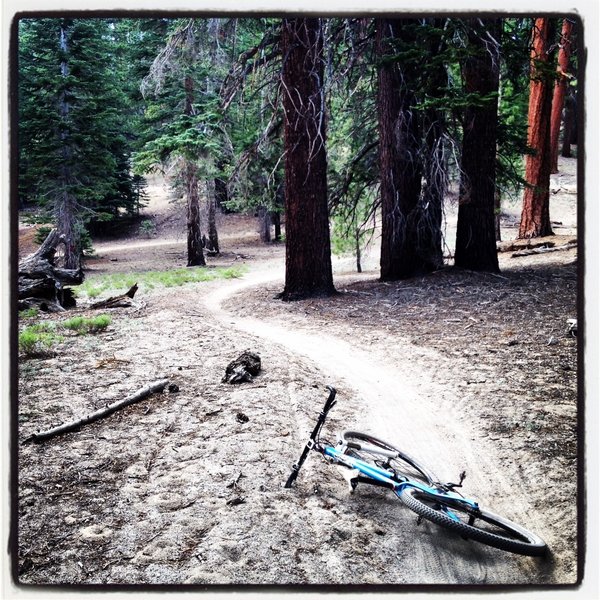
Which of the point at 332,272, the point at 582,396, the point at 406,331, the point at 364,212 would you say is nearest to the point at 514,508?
the point at 582,396

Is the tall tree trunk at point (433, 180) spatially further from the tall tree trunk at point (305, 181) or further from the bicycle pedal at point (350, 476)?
the bicycle pedal at point (350, 476)

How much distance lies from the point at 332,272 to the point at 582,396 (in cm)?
484

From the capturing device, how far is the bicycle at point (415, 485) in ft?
6.54

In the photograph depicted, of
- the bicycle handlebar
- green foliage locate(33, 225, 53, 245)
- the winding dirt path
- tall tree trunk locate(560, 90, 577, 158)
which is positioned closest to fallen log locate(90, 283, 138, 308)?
green foliage locate(33, 225, 53, 245)

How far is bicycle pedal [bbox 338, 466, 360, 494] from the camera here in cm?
233

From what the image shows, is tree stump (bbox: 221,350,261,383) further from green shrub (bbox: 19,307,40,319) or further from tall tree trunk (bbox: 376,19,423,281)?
tall tree trunk (bbox: 376,19,423,281)

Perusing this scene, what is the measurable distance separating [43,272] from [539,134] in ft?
10.9

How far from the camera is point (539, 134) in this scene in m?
3.73

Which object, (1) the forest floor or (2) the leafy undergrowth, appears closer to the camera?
(1) the forest floor

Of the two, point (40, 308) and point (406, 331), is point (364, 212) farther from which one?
point (40, 308)

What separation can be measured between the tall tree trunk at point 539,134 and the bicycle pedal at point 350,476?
2001 millimetres

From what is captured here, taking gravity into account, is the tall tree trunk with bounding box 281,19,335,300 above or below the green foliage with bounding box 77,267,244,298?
above

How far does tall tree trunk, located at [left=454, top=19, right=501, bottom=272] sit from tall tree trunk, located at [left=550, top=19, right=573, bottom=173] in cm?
126

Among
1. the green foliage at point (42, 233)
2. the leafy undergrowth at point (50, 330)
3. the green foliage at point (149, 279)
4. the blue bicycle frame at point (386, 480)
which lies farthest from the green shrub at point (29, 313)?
the blue bicycle frame at point (386, 480)
